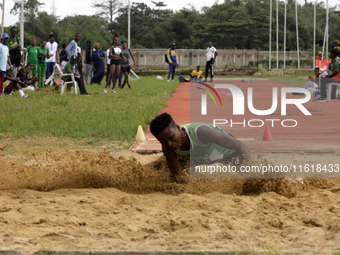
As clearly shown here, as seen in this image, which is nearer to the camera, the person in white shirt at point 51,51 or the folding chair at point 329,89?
the folding chair at point 329,89

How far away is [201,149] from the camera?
457 cm

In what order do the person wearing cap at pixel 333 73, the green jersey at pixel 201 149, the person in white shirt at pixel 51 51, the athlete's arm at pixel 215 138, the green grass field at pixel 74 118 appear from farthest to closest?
1. the person in white shirt at pixel 51 51
2. the person wearing cap at pixel 333 73
3. the green grass field at pixel 74 118
4. the green jersey at pixel 201 149
5. the athlete's arm at pixel 215 138

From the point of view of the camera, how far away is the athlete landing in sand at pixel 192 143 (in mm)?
4125

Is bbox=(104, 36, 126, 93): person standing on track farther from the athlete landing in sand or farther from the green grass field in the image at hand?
the athlete landing in sand

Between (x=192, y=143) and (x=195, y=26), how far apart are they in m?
75.9

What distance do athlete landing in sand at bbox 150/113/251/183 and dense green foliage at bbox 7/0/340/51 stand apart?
208 feet

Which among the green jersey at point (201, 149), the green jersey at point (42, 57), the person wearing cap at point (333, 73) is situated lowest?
the green jersey at point (201, 149)

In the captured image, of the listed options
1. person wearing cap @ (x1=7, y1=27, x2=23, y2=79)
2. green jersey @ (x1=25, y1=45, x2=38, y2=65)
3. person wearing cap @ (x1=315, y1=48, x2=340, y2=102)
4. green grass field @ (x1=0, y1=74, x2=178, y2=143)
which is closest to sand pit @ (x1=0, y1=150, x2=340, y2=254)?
green grass field @ (x1=0, y1=74, x2=178, y2=143)

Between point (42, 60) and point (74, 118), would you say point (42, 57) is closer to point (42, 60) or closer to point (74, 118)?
point (42, 60)

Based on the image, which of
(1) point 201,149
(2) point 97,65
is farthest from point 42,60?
(1) point 201,149

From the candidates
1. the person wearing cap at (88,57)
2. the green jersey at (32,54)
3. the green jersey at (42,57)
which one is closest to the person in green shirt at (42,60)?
the green jersey at (42,57)

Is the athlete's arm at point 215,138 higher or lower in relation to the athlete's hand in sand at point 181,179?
higher

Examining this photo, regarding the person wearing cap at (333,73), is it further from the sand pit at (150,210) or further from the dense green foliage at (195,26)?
the dense green foliage at (195,26)

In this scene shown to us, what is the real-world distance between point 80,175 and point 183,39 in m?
78.2
